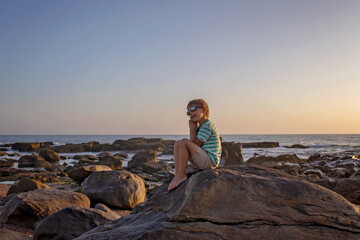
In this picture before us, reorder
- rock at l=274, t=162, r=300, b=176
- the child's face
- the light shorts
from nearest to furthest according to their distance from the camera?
the light shorts → the child's face → rock at l=274, t=162, r=300, b=176

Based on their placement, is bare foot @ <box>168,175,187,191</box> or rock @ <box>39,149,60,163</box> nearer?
bare foot @ <box>168,175,187,191</box>

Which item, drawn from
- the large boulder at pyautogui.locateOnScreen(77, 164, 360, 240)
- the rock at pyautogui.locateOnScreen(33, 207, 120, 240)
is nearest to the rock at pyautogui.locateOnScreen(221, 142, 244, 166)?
the rock at pyautogui.locateOnScreen(33, 207, 120, 240)

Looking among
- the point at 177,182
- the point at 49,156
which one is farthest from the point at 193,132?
the point at 49,156

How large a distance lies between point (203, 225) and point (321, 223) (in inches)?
55.5

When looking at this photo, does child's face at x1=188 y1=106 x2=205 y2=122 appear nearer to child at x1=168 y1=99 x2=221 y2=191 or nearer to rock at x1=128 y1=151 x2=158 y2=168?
child at x1=168 y1=99 x2=221 y2=191

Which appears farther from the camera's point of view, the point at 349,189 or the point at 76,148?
the point at 76,148

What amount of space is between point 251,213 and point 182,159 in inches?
51.9

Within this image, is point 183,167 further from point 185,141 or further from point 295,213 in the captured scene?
point 295,213

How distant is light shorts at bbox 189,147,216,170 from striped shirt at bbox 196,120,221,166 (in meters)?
0.10

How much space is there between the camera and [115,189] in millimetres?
9523

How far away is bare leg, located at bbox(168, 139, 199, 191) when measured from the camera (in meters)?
4.55

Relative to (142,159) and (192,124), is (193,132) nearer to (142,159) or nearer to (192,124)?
(192,124)

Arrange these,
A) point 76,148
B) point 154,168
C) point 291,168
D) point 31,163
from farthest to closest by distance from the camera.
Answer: point 76,148
point 31,163
point 154,168
point 291,168

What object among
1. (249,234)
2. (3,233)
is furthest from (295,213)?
(3,233)
